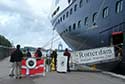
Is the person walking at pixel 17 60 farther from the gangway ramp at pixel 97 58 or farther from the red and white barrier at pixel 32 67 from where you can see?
the gangway ramp at pixel 97 58

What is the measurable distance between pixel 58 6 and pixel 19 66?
21847 mm

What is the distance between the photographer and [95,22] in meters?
23.5

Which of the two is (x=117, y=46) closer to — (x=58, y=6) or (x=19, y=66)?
(x=19, y=66)

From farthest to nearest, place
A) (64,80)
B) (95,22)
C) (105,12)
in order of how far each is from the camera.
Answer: (95,22) → (105,12) → (64,80)

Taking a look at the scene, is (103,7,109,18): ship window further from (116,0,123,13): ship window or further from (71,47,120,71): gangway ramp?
(71,47,120,71): gangway ramp

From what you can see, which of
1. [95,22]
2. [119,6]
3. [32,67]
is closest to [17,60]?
[32,67]

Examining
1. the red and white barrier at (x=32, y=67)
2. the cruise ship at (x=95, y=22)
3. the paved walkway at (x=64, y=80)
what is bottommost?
the paved walkway at (x=64, y=80)

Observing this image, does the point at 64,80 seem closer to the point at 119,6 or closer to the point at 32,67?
the point at 32,67

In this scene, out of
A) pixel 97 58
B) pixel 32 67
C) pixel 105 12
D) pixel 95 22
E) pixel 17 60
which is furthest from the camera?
pixel 95 22

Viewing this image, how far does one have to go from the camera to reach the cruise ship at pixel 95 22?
784 inches

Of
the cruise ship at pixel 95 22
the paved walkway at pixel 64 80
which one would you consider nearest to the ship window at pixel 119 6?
the cruise ship at pixel 95 22

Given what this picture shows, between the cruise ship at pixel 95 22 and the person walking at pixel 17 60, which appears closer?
the person walking at pixel 17 60

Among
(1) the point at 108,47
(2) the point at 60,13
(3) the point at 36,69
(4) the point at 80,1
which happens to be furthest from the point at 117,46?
(2) the point at 60,13

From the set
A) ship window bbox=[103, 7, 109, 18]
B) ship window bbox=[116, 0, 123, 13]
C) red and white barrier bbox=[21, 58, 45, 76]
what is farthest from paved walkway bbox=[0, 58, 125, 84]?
ship window bbox=[103, 7, 109, 18]
